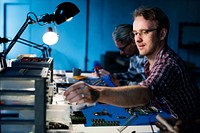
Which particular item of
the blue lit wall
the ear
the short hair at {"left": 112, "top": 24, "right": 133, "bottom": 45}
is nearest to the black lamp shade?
the short hair at {"left": 112, "top": 24, "right": 133, "bottom": 45}

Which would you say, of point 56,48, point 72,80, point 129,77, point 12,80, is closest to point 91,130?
point 12,80

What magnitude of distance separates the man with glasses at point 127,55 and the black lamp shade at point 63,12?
0.79 metres

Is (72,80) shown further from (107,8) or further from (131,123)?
(107,8)

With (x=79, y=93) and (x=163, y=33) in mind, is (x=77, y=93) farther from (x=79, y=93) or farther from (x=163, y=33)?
(x=163, y=33)

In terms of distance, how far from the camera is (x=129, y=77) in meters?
3.81

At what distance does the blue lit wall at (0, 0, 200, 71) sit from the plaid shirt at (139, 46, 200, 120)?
4.17 m

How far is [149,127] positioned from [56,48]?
4316 mm

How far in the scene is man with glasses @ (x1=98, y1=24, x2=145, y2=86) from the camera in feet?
11.4

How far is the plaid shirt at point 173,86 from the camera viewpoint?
170 centimetres

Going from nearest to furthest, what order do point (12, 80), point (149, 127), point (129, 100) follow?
point (12, 80)
point (129, 100)
point (149, 127)

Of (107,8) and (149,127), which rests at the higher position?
(107,8)

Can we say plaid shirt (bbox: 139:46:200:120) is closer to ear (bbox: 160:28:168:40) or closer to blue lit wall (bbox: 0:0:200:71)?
ear (bbox: 160:28:168:40)

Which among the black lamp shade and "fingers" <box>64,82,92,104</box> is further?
the black lamp shade

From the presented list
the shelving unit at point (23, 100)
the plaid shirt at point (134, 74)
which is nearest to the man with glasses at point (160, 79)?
the shelving unit at point (23, 100)
